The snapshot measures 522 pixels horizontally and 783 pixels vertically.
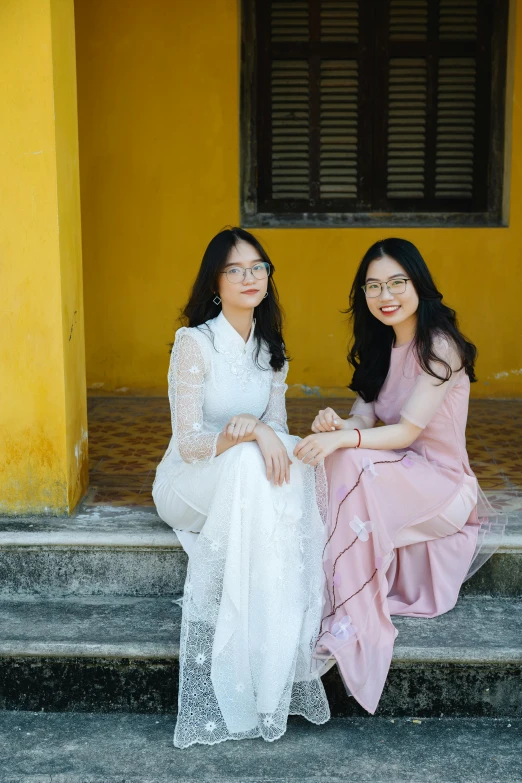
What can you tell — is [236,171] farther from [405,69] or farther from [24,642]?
[24,642]

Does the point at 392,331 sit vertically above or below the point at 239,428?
above

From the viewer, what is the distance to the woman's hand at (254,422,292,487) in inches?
118

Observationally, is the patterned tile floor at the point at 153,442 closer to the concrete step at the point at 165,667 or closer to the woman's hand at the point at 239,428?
the concrete step at the point at 165,667

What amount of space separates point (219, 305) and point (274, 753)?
1.56 meters

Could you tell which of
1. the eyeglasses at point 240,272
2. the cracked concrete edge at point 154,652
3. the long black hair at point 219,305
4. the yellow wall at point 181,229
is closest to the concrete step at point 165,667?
the cracked concrete edge at point 154,652

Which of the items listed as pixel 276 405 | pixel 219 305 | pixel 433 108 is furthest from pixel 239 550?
pixel 433 108

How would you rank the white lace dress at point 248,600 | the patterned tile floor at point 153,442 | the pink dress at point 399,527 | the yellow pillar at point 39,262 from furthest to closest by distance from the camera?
the patterned tile floor at point 153,442
the yellow pillar at point 39,262
the pink dress at point 399,527
the white lace dress at point 248,600

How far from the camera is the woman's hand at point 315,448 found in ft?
10.1

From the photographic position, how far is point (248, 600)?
2982 mm

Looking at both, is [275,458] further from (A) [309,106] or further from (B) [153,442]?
(A) [309,106]

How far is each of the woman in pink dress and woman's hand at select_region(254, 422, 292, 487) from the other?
0.27 feet

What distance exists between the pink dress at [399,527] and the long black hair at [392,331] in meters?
0.04

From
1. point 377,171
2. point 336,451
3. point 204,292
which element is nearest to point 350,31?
point 377,171

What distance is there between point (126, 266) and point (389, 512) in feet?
10.7
